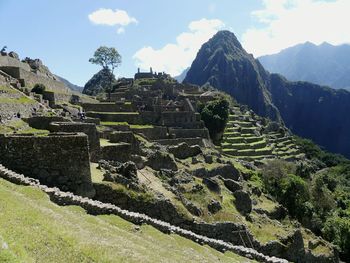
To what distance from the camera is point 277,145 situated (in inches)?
3826

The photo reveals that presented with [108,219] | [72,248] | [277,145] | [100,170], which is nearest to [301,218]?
[100,170]

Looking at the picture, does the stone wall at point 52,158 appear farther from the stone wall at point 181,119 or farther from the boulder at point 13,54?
the boulder at point 13,54

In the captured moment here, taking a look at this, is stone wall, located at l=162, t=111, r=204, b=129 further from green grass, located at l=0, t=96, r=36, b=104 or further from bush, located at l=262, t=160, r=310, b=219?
green grass, located at l=0, t=96, r=36, b=104

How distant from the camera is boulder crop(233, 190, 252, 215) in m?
31.5

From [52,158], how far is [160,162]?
49.1 ft

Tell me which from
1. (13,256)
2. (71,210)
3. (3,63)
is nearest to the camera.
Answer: (13,256)

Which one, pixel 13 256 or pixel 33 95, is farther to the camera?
pixel 33 95

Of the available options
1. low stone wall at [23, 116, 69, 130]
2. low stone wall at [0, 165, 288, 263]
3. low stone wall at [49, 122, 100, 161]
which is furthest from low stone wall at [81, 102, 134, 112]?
low stone wall at [0, 165, 288, 263]

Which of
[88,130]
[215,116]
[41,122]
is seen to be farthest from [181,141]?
[88,130]

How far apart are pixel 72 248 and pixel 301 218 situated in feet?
126

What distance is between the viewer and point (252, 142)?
280 feet

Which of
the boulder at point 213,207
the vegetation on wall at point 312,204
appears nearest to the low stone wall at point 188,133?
the vegetation on wall at point 312,204

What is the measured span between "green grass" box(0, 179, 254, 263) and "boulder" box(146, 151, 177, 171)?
1431 centimetres

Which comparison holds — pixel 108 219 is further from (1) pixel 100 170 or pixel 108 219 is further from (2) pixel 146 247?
(1) pixel 100 170
